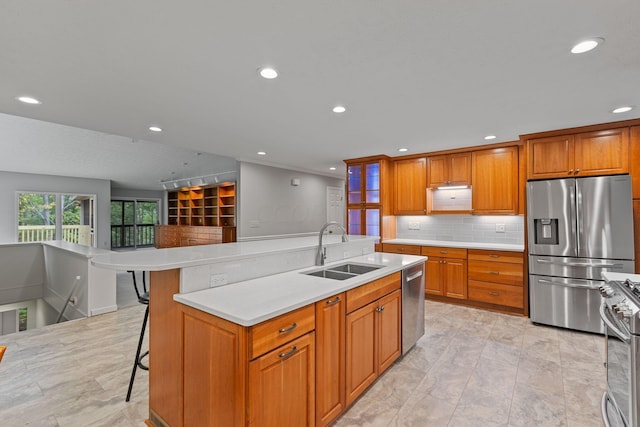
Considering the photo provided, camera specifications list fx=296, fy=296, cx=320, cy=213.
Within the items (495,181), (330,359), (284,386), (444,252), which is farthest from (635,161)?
(284,386)

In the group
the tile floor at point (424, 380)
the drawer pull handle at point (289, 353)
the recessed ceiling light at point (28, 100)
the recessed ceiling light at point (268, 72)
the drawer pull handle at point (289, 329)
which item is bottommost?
the tile floor at point (424, 380)

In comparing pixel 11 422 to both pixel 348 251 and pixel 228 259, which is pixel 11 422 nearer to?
pixel 228 259

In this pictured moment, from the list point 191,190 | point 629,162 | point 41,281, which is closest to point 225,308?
point 629,162

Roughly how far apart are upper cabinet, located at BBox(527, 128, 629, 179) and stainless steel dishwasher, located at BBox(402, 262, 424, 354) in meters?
2.23

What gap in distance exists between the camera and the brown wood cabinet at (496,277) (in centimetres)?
397

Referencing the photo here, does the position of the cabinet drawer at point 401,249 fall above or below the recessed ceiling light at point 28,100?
below

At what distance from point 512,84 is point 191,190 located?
843 centimetres

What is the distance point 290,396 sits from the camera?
5.11 feet

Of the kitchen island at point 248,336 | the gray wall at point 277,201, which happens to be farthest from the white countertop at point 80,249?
the kitchen island at point 248,336

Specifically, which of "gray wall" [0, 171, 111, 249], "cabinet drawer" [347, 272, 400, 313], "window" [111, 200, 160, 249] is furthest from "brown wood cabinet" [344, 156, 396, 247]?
"window" [111, 200, 160, 249]

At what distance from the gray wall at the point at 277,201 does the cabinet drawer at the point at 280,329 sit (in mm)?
4154

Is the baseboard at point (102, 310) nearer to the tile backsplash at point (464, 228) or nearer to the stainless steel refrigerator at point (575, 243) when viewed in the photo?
the tile backsplash at point (464, 228)

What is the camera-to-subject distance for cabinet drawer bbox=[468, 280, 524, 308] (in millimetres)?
3970

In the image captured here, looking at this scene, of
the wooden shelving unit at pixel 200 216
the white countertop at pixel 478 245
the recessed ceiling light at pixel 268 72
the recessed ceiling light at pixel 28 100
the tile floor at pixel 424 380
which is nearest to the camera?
the tile floor at pixel 424 380
